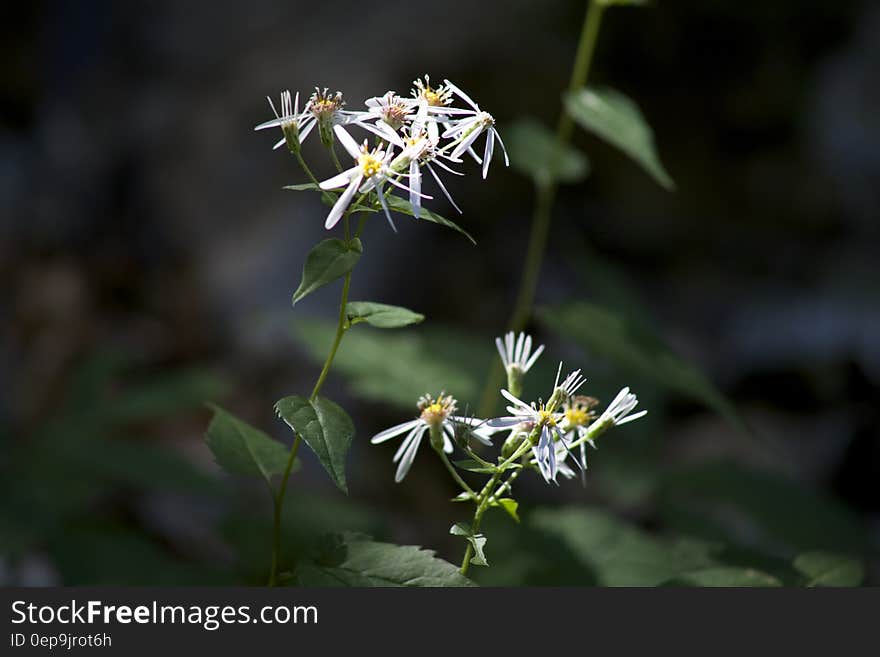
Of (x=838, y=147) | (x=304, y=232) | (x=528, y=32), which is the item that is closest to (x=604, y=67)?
(x=528, y=32)

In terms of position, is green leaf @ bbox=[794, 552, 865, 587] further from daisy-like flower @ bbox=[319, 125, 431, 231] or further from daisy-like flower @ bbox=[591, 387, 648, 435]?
daisy-like flower @ bbox=[319, 125, 431, 231]

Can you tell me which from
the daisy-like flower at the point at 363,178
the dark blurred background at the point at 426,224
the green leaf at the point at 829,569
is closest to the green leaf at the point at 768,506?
the dark blurred background at the point at 426,224

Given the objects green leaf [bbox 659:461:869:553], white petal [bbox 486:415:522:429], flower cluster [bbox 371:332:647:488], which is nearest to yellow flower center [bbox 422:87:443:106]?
flower cluster [bbox 371:332:647:488]

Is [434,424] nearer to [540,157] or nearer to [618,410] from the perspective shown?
[618,410]

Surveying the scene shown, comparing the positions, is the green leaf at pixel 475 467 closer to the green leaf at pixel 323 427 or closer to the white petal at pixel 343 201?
the green leaf at pixel 323 427

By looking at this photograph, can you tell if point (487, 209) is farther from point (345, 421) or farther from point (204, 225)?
point (345, 421)

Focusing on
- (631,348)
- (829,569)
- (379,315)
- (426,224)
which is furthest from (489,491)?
(426,224)
